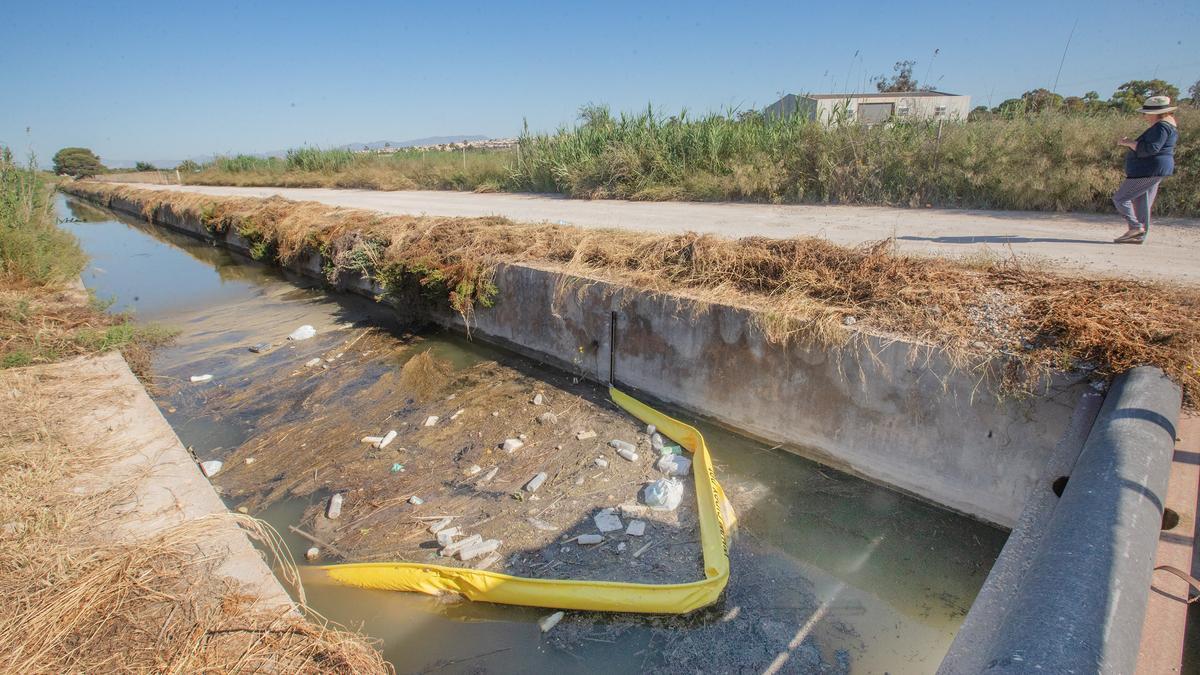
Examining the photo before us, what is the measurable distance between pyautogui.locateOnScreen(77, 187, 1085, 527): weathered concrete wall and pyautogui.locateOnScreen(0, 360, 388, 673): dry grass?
3.59 metres

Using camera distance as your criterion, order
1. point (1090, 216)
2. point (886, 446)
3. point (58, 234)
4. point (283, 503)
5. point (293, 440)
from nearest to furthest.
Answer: point (886, 446), point (283, 503), point (293, 440), point (1090, 216), point (58, 234)

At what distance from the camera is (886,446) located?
4.36 metres

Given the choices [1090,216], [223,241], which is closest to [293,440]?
[1090,216]

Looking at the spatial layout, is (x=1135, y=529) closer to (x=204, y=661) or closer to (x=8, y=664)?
(x=204, y=661)

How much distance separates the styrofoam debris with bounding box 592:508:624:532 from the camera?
13.3 feet

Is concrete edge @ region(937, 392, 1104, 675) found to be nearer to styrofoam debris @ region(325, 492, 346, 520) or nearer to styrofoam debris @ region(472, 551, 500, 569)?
styrofoam debris @ region(472, 551, 500, 569)

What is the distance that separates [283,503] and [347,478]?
1.65ft

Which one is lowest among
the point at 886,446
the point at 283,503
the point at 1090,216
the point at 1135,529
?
the point at 283,503

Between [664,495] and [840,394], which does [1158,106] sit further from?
[664,495]

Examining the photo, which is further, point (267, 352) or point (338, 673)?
point (267, 352)

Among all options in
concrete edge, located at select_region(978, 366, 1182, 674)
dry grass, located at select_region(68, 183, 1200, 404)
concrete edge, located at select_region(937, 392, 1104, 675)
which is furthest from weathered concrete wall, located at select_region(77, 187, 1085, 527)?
concrete edge, located at select_region(978, 366, 1182, 674)

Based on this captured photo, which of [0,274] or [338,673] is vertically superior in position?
[0,274]

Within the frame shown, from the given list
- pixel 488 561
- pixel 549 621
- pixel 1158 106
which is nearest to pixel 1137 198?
pixel 1158 106

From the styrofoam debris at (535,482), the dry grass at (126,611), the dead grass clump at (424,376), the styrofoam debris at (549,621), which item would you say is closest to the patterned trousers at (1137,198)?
the styrofoam debris at (535,482)
